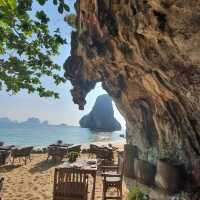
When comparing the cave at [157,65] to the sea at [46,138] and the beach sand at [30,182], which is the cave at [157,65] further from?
the sea at [46,138]

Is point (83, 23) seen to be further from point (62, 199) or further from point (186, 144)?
point (62, 199)

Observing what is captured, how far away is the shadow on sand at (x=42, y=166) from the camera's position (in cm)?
1301

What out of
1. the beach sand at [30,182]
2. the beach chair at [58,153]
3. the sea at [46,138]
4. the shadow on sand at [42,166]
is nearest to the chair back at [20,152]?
the beach sand at [30,182]

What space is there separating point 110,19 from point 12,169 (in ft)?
30.6

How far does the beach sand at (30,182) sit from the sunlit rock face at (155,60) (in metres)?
Answer: 2.93

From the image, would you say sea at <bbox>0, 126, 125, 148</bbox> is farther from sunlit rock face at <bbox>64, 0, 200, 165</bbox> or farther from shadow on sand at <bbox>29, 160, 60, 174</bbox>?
sunlit rock face at <bbox>64, 0, 200, 165</bbox>

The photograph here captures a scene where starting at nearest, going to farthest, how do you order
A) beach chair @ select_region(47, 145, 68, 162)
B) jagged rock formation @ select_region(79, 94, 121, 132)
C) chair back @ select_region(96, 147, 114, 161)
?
chair back @ select_region(96, 147, 114, 161) < beach chair @ select_region(47, 145, 68, 162) < jagged rock formation @ select_region(79, 94, 121, 132)

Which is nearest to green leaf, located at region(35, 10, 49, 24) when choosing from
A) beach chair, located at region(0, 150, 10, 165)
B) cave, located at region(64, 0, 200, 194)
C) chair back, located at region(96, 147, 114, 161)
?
cave, located at region(64, 0, 200, 194)

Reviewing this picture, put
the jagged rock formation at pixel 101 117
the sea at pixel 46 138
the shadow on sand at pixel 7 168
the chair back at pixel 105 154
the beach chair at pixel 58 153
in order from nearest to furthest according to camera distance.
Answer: the shadow on sand at pixel 7 168
the chair back at pixel 105 154
the beach chair at pixel 58 153
the sea at pixel 46 138
the jagged rock formation at pixel 101 117

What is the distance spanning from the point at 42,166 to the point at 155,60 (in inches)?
370

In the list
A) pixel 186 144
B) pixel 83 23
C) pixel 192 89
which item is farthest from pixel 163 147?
pixel 83 23

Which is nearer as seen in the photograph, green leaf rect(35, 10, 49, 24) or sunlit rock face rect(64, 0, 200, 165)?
green leaf rect(35, 10, 49, 24)

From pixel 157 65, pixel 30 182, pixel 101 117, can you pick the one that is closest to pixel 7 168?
pixel 30 182

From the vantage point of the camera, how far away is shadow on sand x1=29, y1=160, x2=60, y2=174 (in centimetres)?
1301
